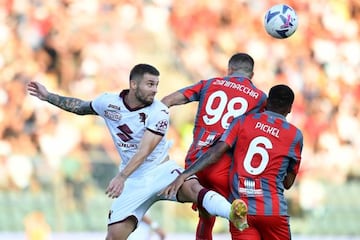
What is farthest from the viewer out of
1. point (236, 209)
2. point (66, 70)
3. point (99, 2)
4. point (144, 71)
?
point (99, 2)

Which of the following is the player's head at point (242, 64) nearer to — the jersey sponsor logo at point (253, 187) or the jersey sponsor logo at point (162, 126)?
the jersey sponsor logo at point (162, 126)

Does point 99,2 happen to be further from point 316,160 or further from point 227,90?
point 227,90

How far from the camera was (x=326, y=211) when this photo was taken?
15.0 m

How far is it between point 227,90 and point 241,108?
222mm

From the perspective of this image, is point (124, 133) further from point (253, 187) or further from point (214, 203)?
point (253, 187)

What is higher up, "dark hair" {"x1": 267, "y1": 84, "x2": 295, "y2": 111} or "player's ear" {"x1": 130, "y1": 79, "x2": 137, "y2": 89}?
"player's ear" {"x1": 130, "y1": 79, "x2": 137, "y2": 89}

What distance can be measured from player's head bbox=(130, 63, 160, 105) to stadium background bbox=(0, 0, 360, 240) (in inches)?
253

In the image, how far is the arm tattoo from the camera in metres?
8.02

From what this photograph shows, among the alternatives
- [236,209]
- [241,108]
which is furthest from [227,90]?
[236,209]

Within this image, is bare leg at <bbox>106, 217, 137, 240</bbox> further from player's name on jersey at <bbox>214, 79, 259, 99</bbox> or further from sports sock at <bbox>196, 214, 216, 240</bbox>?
player's name on jersey at <bbox>214, 79, 259, 99</bbox>

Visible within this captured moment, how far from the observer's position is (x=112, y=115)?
7.79 meters

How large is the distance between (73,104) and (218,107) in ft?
4.40

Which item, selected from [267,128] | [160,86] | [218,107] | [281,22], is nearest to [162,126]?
[218,107]

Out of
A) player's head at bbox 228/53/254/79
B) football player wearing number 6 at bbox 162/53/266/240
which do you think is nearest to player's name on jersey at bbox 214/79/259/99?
football player wearing number 6 at bbox 162/53/266/240
